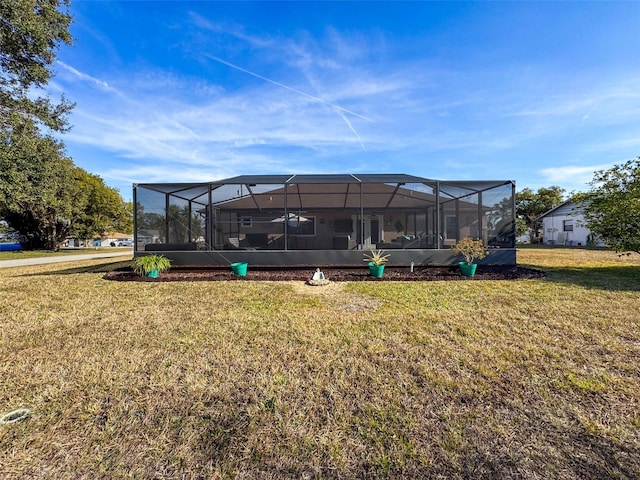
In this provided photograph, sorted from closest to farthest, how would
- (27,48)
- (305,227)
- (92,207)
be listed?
1. (27,48)
2. (305,227)
3. (92,207)

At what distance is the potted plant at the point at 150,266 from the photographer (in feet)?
24.4

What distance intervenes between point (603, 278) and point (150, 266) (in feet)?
37.8

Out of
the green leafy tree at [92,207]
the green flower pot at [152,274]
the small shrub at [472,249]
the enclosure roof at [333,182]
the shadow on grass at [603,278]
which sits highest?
the green leafy tree at [92,207]

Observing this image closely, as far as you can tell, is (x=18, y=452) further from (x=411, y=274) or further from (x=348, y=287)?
(x=411, y=274)

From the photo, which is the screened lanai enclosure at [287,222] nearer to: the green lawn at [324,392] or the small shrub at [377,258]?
the small shrub at [377,258]

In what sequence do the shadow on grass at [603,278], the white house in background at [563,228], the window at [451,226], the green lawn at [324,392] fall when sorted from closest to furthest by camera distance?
1. the green lawn at [324,392]
2. the shadow on grass at [603,278]
3. the window at [451,226]
4. the white house in background at [563,228]

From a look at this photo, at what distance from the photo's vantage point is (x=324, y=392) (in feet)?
7.52

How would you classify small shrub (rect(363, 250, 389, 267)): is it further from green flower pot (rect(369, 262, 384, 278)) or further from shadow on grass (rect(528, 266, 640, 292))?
shadow on grass (rect(528, 266, 640, 292))

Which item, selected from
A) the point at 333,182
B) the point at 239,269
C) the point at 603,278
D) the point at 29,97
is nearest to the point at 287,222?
the point at 333,182

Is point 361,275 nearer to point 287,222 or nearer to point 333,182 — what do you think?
point 287,222

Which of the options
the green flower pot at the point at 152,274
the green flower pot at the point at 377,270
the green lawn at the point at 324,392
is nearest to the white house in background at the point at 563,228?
the green flower pot at the point at 377,270

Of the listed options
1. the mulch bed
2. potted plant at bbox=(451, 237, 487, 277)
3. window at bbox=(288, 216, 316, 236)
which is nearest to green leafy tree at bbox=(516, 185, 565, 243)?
the mulch bed

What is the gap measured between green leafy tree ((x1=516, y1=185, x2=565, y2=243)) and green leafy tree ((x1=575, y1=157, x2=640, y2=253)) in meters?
26.1

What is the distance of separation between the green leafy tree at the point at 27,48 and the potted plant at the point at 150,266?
6778 millimetres
